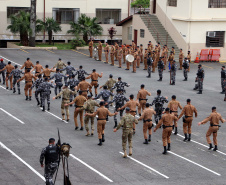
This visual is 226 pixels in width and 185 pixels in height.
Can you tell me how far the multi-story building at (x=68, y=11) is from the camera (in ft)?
196

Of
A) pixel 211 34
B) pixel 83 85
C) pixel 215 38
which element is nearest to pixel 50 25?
pixel 211 34

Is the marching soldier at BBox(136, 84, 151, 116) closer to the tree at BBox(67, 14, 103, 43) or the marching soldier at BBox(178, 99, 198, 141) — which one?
the marching soldier at BBox(178, 99, 198, 141)

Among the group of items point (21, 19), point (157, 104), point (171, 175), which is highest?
point (21, 19)

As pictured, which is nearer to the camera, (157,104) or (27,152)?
(27,152)

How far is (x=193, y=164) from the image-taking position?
65.2ft

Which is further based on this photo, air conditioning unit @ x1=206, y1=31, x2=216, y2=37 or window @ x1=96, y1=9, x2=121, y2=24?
window @ x1=96, y1=9, x2=121, y2=24

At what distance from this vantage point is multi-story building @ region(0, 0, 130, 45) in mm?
59719

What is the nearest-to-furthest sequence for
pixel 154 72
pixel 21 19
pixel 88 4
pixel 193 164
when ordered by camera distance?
pixel 193 164, pixel 154 72, pixel 21 19, pixel 88 4

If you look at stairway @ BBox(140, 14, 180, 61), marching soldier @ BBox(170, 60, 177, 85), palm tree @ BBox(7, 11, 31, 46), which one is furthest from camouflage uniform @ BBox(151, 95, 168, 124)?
palm tree @ BBox(7, 11, 31, 46)

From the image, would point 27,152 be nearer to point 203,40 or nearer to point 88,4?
point 203,40

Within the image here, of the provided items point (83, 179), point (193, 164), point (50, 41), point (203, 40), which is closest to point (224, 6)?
point (203, 40)

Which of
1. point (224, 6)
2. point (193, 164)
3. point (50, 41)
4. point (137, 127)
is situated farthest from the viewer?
point (50, 41)

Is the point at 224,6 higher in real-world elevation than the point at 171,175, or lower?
higher

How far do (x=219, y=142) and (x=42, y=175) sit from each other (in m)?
8.34
